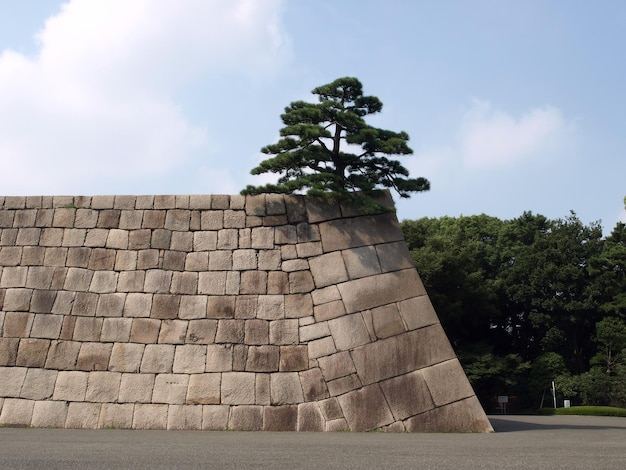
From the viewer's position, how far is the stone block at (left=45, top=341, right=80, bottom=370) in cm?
1095

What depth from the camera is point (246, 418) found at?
10391 mm

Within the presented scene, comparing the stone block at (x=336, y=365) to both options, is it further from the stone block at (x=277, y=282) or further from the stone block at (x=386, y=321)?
the stone block at (x=277, y=282)

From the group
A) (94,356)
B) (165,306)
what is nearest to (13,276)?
(94,356)

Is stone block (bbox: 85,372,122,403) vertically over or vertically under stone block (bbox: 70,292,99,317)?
under

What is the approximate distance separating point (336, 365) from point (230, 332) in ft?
6.71

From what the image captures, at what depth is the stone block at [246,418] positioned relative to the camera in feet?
33.9

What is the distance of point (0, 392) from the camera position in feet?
35.6

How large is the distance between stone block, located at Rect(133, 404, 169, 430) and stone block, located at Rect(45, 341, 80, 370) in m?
1.56

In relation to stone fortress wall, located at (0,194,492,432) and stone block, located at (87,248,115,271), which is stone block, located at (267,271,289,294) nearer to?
stone fortress wall, located at (0,194,492,432)

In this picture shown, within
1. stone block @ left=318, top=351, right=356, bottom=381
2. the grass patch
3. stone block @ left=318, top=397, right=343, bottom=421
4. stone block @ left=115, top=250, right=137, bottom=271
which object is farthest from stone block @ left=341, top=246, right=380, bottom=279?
the grass patch

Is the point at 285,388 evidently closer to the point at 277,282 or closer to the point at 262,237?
the point at 277,282

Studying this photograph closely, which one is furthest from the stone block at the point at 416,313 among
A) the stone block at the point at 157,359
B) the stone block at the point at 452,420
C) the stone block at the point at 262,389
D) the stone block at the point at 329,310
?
the stone block at the point at 157,359

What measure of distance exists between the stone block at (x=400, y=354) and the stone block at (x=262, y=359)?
1426mm

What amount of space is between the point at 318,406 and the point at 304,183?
440 cm
